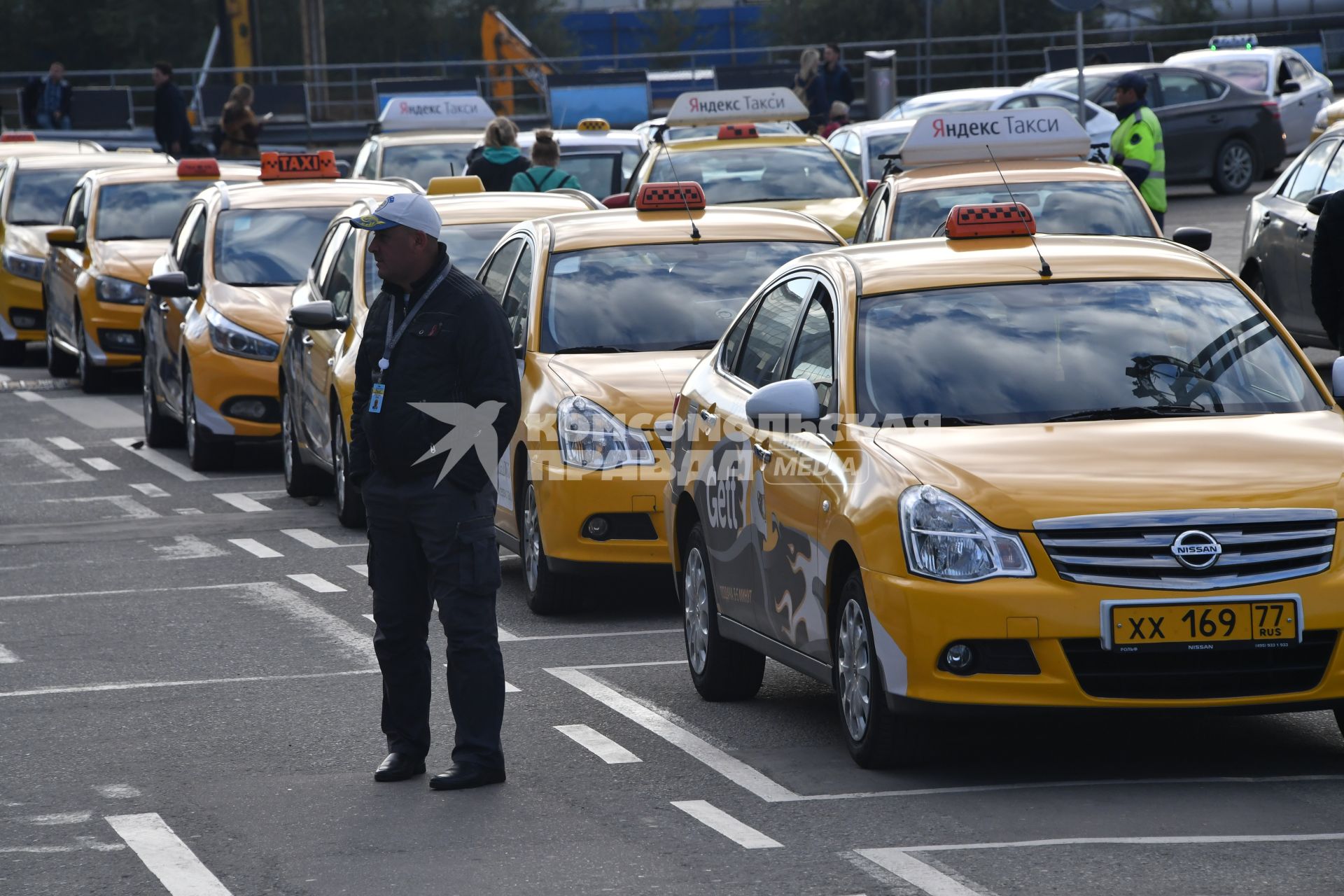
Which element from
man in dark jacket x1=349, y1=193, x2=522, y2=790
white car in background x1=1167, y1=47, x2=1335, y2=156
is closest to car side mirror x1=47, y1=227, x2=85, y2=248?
man in dark jacket x1=349, y1=193, x2=522, y2=790

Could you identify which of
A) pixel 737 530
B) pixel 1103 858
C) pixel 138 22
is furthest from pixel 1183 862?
pixel 138 22

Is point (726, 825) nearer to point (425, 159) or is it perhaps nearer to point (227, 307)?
point (227, 307)

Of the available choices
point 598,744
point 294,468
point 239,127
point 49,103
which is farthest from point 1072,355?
point 49,103

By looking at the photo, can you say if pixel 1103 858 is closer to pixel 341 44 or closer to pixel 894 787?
pixel 894 787

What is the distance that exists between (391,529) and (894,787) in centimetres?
174

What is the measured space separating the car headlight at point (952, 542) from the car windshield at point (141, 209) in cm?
1523

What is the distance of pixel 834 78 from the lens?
111 feet

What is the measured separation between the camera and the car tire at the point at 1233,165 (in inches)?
1348

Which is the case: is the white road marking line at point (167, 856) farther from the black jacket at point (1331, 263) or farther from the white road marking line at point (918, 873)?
the black jacket at point (1331, 263)

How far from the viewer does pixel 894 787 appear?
23.8 feet

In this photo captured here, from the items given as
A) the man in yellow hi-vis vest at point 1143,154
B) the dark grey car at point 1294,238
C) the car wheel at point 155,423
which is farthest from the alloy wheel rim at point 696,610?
the man in yellow hi-vis vest at point 1143,154

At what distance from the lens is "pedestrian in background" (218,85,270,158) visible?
30.5 meters

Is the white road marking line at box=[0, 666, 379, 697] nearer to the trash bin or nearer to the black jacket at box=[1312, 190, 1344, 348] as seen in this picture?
the black jacket at box=[1312, 190, 1344, 348]

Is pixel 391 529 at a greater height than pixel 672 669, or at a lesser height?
greater
